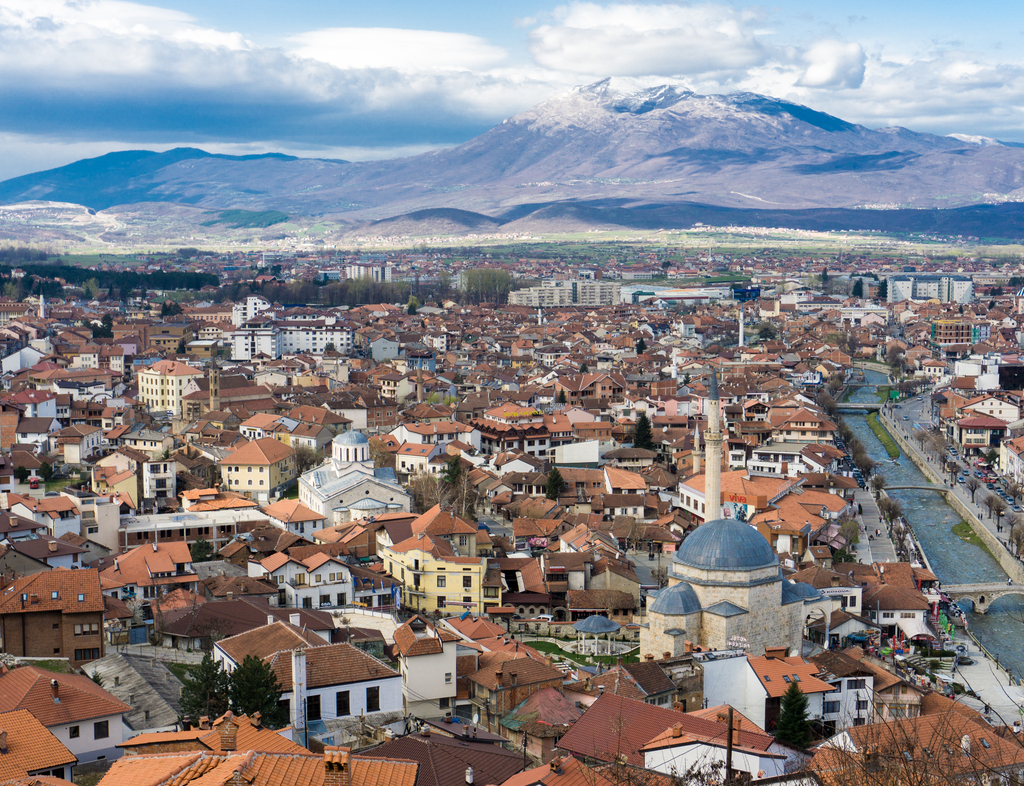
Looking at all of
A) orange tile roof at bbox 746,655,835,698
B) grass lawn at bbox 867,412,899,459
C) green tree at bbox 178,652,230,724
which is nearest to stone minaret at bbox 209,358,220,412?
grass lawn at bbox 867,412,899,459

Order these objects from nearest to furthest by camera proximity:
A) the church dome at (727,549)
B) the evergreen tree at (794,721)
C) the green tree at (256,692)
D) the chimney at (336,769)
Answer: the chimney at (336,769)
the green tree at (256,692)
the evergreen tree at (794,721)
the church dome at (727,549)

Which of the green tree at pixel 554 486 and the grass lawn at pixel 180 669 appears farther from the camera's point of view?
the green tree at pixel 554 486

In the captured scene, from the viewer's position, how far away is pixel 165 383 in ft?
123

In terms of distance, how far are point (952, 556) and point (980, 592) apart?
3.83 meters

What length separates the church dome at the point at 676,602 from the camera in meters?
15.4

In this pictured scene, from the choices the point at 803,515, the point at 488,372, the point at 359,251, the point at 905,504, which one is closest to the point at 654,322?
the point at 488,372

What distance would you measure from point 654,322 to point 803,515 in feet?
136

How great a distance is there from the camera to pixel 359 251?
13712cm

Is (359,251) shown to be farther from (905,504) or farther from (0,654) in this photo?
(0,654)

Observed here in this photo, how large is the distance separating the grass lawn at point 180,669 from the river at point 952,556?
11.5 meters

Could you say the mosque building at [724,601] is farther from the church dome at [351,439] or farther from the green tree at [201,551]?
the church dome at [351,439]

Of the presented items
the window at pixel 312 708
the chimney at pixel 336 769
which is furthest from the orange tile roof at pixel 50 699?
the chimney at pixel 336 769

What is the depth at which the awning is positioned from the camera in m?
18.3

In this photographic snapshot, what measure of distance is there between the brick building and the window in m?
3.21
